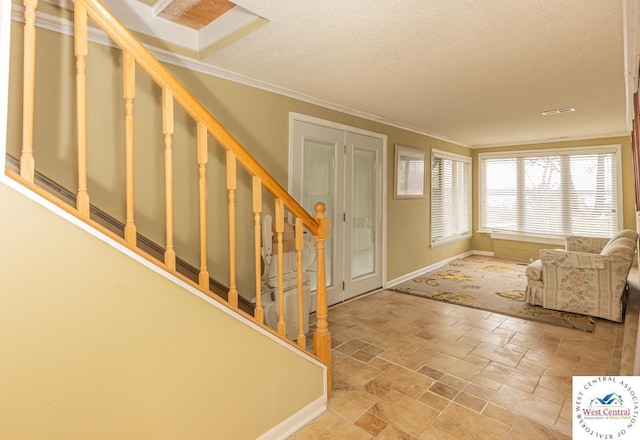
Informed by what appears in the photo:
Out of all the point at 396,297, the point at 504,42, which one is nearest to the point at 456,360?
the point at 396,297

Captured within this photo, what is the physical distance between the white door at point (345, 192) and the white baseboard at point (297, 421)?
1.70m

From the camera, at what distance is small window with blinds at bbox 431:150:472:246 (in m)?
6.06

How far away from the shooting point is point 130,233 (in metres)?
1.30

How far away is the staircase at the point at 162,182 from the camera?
117 cm

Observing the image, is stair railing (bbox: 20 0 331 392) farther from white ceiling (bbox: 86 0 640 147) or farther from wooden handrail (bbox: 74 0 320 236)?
white ceiling (bbox: 86 0 640 147)

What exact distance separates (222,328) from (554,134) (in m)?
6.38

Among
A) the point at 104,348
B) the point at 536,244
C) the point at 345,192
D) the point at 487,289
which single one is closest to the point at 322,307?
the point at 104,348

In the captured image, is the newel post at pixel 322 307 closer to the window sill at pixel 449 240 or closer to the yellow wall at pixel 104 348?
the yellow wall at pixel 104 348

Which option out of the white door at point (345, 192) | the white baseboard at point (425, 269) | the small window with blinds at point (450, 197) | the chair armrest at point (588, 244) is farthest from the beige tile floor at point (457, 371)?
the small window with blinds at point (450, 197)

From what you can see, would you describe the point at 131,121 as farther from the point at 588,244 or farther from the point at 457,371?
the point at 588,244

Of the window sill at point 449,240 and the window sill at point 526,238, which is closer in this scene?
the window sill at point 449,240

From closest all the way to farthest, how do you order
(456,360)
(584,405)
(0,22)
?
(0,22)
(584,405)
(456,360)

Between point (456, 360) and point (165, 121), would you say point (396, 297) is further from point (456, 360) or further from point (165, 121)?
point (165, 121)

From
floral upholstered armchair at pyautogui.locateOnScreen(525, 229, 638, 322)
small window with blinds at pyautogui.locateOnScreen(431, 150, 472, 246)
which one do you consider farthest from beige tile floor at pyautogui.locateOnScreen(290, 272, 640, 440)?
small window with blinds at pyautogui.locateOnScreen(431, 150, 472, 246)
